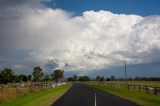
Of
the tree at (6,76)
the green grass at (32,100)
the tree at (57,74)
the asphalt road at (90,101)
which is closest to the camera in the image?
the asphalt road at (90,101)

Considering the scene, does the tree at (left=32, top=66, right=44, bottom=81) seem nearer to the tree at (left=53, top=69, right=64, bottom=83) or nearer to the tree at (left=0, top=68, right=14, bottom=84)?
the tree at (left=0, top=68, right=14, bottom=84)

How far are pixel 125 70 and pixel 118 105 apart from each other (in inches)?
2640

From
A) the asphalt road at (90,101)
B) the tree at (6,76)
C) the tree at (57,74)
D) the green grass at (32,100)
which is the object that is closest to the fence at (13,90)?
the green grass at (32,100)

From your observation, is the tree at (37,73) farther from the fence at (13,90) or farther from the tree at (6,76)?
the fence at (13,90)

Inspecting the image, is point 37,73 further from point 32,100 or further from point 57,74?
point 32,100

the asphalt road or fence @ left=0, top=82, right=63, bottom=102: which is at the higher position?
fence @ left=0, top=82, right=63, bottom=102

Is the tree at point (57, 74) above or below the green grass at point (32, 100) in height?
above

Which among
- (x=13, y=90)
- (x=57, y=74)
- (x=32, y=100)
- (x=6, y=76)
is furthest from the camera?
(x=57, y=74)

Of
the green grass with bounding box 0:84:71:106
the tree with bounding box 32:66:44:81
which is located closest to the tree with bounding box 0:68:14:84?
the tree with bounding box 32:66:44:81

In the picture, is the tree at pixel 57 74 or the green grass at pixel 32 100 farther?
the tree at pixel 57 74

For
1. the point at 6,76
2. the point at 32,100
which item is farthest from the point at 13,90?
the point at 6,76

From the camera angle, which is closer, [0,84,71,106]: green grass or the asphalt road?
the asphalt road

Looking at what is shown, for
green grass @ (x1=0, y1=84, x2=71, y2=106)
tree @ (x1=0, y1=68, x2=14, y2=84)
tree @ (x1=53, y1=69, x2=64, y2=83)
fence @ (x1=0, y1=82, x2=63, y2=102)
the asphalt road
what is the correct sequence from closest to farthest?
the asphalt road < green grass @ (x1=0, y1=84, x2=71, y2=106) < fence @ (x1=0, y1=82, x2=63, y2=102) < tree @ (x1=0, y1=68, x2=14, y2=84) < tree @ (x1=53, y1=69, x2=64, y2=83)

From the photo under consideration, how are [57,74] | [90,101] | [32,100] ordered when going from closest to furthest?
[90,101] < [32,100] < [57,74]
